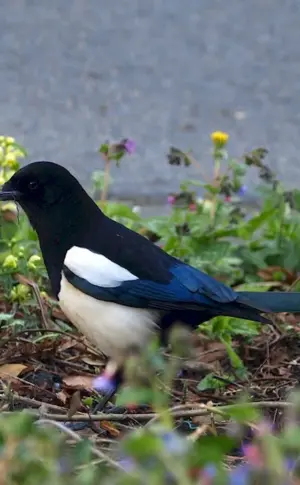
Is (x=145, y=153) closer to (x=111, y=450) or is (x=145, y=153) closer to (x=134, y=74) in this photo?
(x=134, y=74)

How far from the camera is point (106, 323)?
2512 mm

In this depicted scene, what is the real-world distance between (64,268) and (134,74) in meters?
3.95

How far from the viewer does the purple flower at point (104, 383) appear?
261cm

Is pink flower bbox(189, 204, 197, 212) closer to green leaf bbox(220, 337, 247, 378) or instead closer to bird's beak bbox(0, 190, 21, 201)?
green leaf bbox(220, 337, 247, 378)

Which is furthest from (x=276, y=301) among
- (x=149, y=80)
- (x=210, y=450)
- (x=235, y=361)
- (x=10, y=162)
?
(x=149, y=80)

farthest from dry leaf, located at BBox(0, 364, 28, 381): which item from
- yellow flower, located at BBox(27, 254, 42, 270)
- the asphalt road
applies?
the asphalt road

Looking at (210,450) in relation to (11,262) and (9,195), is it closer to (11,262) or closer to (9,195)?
(9,195)

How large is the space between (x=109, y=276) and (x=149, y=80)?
3909 millimetres

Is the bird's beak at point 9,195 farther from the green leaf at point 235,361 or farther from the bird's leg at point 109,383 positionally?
the green leaf at point 235,361

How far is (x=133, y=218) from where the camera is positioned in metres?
3.60

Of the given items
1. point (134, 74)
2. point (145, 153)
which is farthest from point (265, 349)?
point (134, 74)

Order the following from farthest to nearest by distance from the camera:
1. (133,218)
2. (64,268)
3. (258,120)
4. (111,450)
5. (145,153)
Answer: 1. (258,120)
2. (145,153)
3. (133,218)
4. (64,268)
5. (111,450)

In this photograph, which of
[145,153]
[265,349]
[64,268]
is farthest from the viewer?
[145,153]

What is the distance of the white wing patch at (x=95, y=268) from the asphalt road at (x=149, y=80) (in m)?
2.50
